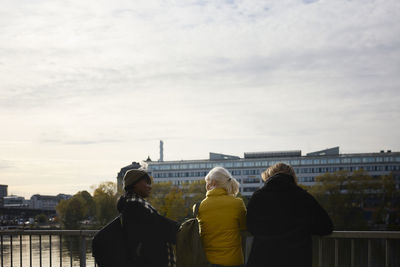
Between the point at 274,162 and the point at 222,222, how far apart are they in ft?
391

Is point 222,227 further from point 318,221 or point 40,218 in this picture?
point 40,218

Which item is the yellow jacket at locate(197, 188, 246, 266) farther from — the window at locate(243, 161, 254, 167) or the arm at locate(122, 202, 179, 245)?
the window at locate(243, 161, 254, 167)

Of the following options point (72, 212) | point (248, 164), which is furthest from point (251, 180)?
point (72, 212)

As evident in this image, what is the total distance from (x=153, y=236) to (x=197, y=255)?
2.60 ft

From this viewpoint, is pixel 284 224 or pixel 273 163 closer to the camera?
pixel 284 224

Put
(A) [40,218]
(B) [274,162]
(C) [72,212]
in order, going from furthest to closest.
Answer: (A) [40,218], (B) [274,162], (C) [72,212]

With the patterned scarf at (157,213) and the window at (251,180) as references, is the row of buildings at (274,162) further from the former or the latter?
the patterned scarf at (157,213)

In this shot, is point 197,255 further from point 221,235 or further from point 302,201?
point 302,201

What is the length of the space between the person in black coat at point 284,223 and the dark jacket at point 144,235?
0.96m

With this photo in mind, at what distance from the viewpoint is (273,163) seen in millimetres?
118188

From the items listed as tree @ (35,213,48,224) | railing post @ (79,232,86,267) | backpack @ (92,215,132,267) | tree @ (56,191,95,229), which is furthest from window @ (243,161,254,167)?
backpack @ (92,215,132,267)

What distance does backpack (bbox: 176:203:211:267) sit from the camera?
19.6 ft

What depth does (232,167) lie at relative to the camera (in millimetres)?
127625

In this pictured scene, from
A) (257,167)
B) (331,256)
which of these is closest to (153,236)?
(331,256)
